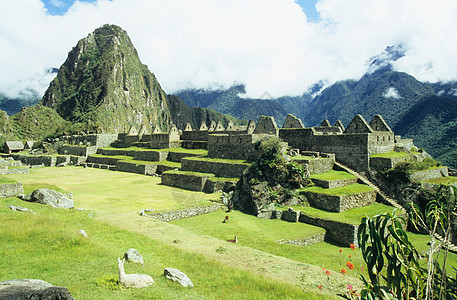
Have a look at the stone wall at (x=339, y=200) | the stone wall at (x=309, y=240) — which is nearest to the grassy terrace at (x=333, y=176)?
the stone wall at (x=339, y=200)

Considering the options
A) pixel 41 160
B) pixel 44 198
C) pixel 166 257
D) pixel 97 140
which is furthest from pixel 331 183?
pixel 41 160

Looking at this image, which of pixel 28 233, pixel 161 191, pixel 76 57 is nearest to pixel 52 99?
pixel 76 57

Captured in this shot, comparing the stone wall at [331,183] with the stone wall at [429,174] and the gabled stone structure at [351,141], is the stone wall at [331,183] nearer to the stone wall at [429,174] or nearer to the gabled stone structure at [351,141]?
the gabled stone structure at [351,141]

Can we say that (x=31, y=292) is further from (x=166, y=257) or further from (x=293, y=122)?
(x=293, y=122)

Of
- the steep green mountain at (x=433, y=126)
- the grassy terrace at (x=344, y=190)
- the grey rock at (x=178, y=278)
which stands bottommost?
the grey rock at (x=178, y=278)

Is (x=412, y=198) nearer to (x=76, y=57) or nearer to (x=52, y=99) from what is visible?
(x=52, y=99)

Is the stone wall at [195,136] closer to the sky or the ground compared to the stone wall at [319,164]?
closer to the sky
